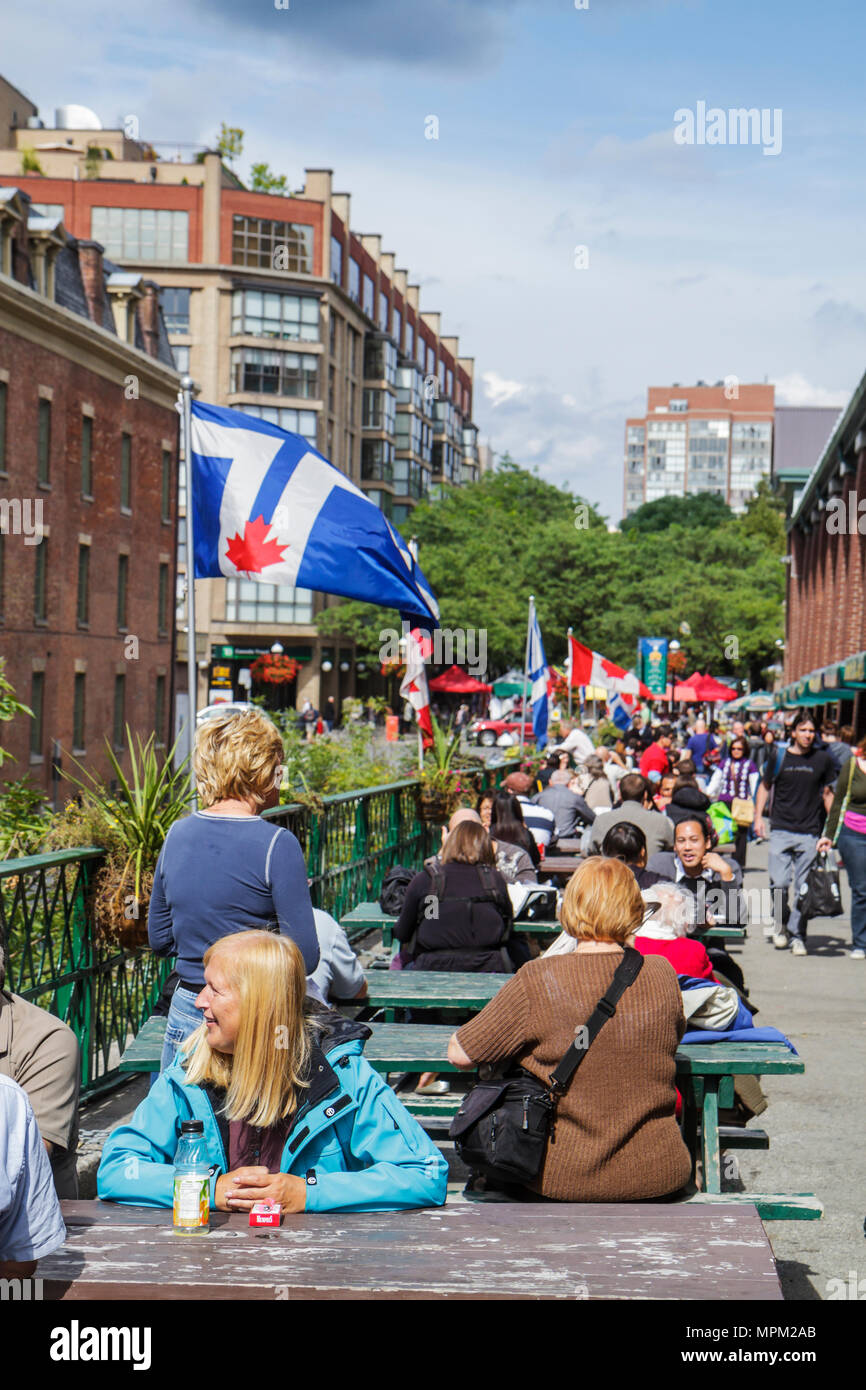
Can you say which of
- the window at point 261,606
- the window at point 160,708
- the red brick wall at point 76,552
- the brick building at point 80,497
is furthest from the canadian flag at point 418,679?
the window at point 261,606

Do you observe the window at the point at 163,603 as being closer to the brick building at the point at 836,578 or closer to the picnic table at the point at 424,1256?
the brick building at the point at 836,578

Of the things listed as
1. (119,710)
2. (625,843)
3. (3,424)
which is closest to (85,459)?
(3,424)

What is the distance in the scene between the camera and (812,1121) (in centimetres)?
746

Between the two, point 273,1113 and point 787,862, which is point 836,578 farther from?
point 273,1113

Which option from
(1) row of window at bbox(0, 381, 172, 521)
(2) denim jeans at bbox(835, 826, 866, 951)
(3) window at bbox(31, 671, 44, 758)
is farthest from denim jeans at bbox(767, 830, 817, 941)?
(3) window at bbox(31, 671, 44, 758)

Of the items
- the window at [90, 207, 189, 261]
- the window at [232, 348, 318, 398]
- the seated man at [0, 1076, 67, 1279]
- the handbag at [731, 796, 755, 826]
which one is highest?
the window at [90, 207, 189, 261]

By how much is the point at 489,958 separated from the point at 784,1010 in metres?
3.42

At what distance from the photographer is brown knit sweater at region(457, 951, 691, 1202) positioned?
4199 millimetres

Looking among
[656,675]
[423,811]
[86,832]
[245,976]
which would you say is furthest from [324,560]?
[656,675]

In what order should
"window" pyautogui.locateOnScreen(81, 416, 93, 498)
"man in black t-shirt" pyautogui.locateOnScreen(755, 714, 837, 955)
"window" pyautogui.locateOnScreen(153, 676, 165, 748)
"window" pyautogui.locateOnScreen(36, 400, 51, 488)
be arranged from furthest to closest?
"window" pyautogui.locateOnScreen(153, 676, 165, 748)
"window" pyautogui.locateOnScreen(81, 416, 93, 498)
"window" pyautogui.locateOnScreen(36, 400, 51, 488)
"man in black t-shirt" pyautogui.locateOnScreen(755, 714, 837, 955)

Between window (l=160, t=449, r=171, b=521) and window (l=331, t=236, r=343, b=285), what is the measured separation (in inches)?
1187

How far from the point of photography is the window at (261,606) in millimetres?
70125

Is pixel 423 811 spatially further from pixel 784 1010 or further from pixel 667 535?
pixel 667 535

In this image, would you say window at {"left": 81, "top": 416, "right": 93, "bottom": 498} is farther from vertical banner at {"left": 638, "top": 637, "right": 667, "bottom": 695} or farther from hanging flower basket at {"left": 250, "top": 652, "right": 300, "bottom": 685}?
hanging flower basket at {"left": 250, "top": 652, "right": 300, "bottom": 685}
